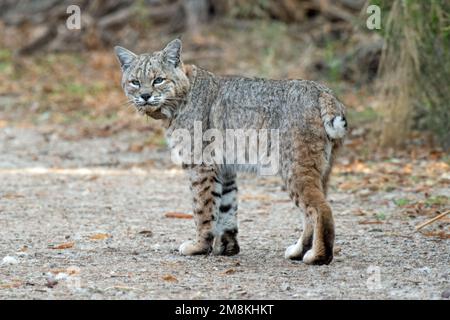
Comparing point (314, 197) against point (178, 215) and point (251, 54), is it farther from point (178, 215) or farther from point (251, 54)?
point (251, 54)

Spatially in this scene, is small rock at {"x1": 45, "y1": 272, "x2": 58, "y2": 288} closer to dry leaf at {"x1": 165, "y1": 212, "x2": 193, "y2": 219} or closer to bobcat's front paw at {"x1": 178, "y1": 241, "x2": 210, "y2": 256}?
bobcat's front paw at {"x1": 178, "y1": 241, "x2": 210, "y2": 256}

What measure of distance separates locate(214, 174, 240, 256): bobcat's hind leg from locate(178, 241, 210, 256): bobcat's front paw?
136 millimetres

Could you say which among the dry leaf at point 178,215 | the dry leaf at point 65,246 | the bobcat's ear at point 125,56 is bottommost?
the dry leaf at point 178,215

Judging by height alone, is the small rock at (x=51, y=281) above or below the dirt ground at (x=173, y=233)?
above

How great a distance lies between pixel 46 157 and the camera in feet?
41.8

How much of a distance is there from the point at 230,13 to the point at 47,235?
38.8ft

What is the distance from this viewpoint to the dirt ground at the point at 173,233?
6.12m

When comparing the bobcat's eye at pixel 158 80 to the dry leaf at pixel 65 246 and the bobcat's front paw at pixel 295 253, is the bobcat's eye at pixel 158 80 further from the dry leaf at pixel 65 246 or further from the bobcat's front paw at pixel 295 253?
the bobcat's front paw at pixel 295 253

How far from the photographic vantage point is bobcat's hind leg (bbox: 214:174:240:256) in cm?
749

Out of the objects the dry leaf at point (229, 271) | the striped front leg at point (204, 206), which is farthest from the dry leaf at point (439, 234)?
the dry leaf at point (229, 271)

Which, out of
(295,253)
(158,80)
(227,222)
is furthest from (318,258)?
(158,80)

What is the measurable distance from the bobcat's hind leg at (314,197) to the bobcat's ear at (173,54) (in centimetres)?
136

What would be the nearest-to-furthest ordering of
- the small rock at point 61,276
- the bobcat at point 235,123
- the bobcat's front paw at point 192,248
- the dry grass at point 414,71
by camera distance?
1. the small rock at point 61,276
2. the bobcat at point 235,123
3. the bobcat's front paw at point 192,248
4. the dry grass at point 414,71

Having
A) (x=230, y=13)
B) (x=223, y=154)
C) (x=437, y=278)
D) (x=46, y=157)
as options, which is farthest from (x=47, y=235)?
(x=230, y=13)
